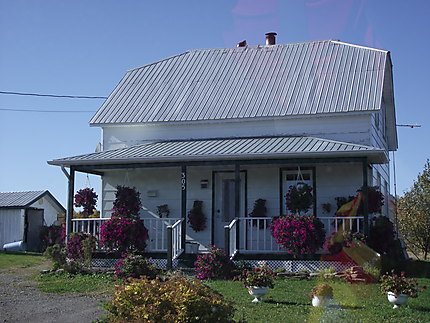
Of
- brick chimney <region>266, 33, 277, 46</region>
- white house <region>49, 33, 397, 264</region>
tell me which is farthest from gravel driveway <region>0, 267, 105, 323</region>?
brick chimney <region>266, 33, 277, 46</region>

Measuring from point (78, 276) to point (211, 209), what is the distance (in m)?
4.39

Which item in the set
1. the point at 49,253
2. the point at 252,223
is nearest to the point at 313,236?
the point at 252,223

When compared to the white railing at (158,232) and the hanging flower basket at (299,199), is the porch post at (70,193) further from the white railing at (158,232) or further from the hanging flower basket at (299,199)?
the hanging flower basket at (299,199)

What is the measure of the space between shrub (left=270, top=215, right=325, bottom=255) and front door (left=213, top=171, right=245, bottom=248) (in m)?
2.83

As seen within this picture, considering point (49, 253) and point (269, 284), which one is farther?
point (49, 253)

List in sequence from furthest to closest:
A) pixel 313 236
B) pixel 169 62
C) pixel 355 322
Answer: pixel 169 62 < pixel 313 236 < pixel 355 322

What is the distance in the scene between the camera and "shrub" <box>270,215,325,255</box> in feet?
47.4

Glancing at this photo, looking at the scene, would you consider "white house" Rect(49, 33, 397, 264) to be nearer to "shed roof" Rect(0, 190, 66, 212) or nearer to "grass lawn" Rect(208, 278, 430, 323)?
"grass lawn" Rect(208, 278, 430, 323)

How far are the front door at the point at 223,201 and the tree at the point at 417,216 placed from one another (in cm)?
883

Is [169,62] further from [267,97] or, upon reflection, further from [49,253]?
[49,253]

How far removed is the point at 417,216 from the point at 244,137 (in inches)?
349

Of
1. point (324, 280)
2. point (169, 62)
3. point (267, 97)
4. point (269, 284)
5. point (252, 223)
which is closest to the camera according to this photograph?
point (269, 284)

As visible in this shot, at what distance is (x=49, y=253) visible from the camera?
15531mm

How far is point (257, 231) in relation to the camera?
1634 centimetres
